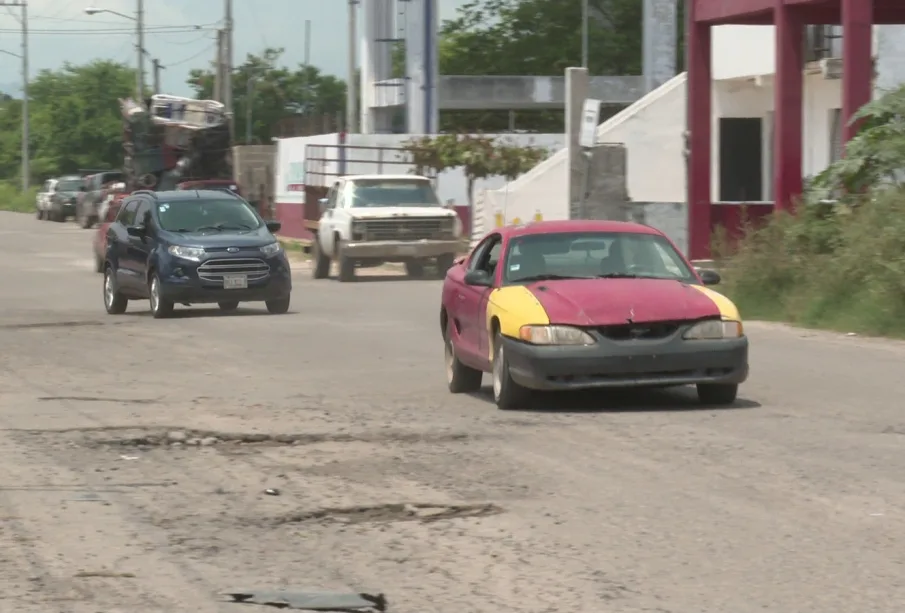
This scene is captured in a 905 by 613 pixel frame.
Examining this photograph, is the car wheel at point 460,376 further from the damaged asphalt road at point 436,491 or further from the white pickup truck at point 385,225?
the white pickup truck at point 385,225

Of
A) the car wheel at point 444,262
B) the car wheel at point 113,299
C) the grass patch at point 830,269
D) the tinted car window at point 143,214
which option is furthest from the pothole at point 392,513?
the car wheel at point 444,262

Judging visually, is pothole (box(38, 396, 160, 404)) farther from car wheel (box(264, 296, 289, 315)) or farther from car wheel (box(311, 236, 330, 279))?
car wheel (box(311, 236, 330, 279))

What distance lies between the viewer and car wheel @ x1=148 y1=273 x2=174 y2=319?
975 inches

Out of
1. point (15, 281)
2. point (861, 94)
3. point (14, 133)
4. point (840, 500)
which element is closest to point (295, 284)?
point (15, 281)

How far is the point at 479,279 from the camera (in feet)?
46.9

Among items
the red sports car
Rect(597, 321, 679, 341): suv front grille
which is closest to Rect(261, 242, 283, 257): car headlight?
the red sports car

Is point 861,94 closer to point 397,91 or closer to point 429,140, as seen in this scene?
point 429,140

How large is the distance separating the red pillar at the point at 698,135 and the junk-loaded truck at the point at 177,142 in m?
20.6

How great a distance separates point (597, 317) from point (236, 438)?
268 cm

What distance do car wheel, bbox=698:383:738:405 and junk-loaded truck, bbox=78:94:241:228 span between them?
36.2 meters

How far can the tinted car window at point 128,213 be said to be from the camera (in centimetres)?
2676

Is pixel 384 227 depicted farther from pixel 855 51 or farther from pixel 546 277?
pixel 546 277

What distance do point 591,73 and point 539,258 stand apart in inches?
2481

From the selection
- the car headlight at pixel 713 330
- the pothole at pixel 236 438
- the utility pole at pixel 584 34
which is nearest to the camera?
the pothole at pixel 236 438
